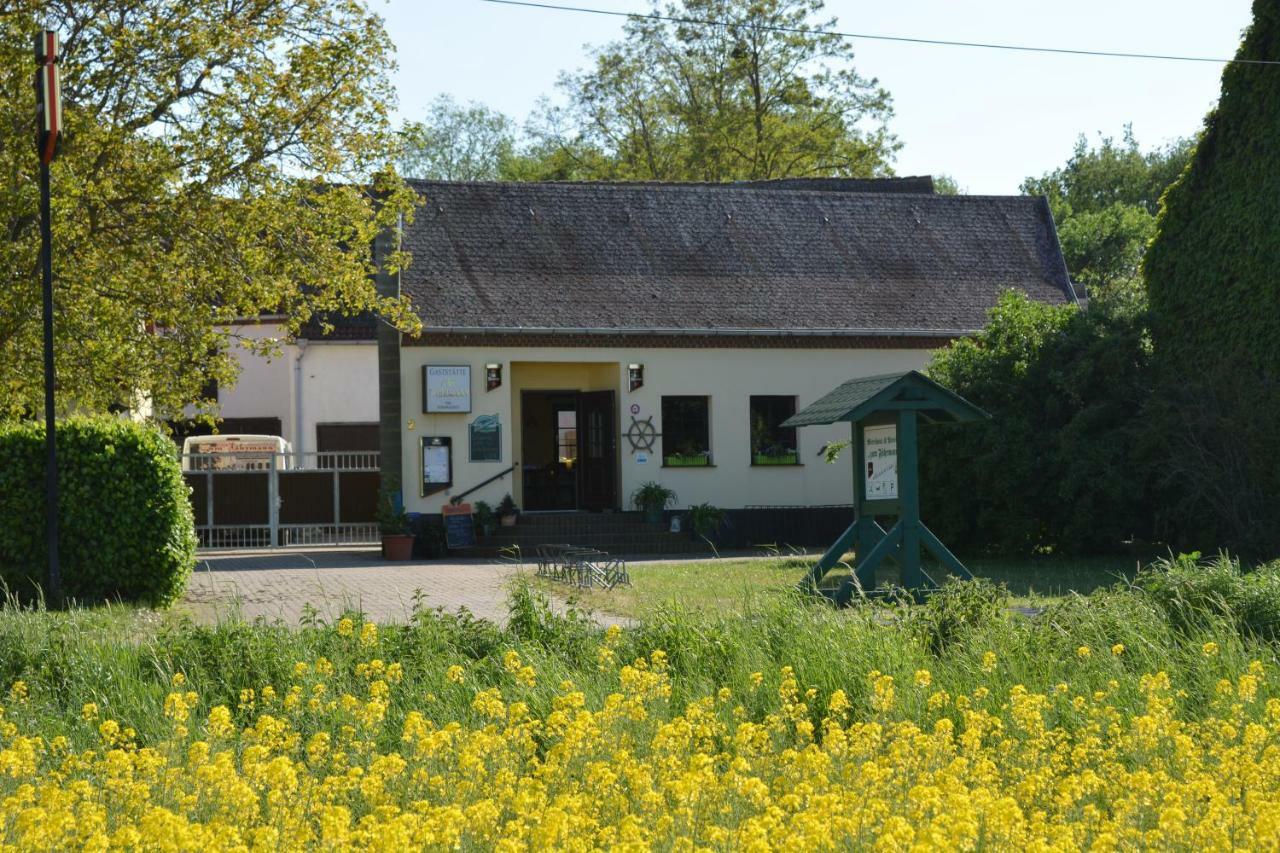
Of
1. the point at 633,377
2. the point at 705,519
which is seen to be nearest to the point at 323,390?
the point at 633,377

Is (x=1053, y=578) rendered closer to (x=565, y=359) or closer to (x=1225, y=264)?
(x=1225, y=264)

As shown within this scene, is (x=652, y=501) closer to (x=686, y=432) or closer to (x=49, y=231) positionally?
(x=686, y=432)

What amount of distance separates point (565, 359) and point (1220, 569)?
16.7 metres

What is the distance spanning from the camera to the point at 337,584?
1947cm


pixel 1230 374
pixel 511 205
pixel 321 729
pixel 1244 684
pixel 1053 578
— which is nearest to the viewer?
pixel 1244 684

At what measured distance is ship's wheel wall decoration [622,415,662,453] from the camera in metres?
27.1

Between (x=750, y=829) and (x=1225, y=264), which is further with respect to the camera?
(x=1225, y=264)

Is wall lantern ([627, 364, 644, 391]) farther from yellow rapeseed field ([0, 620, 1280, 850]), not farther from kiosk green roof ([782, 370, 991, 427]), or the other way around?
yellow rapeseed field ([0, 620, 1280, 850])

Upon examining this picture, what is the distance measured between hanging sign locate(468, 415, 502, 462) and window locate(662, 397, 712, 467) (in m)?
3.01

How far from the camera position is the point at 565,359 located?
27.0 m

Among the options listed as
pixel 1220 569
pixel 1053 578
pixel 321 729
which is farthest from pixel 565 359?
pixel 321 729

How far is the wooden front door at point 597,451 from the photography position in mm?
27750

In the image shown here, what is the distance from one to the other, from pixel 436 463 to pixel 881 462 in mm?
11465

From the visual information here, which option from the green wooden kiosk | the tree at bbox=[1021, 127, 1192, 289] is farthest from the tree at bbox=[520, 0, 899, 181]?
the green wooden kiosk
